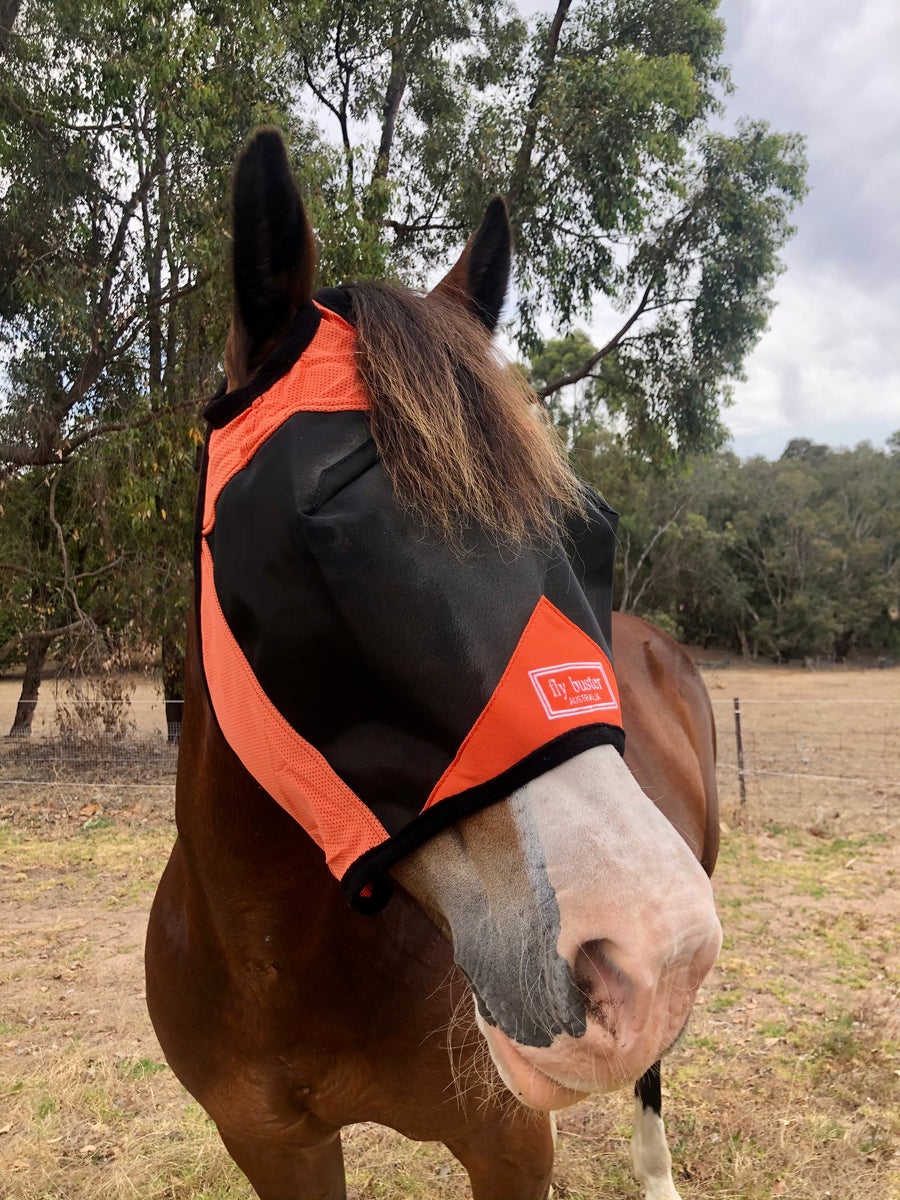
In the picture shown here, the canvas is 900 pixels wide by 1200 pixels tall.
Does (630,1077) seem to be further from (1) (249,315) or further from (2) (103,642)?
(2) (103,642)

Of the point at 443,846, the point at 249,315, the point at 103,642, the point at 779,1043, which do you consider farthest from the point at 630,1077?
the point at 103,642

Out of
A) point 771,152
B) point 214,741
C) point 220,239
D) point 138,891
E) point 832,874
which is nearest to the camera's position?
point 214,741

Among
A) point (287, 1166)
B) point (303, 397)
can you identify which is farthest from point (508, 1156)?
point (303, 397)

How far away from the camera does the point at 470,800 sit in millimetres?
965

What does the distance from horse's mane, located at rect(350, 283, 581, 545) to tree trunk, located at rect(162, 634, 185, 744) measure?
8.84 metres

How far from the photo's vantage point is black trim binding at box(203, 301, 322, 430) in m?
1.25

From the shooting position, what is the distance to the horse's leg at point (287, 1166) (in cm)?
183

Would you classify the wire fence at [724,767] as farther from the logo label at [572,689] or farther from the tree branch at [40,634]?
the logo label at [572,689]

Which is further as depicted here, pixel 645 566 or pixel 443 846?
pixel 645 566

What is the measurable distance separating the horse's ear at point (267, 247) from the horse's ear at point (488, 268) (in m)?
0.46

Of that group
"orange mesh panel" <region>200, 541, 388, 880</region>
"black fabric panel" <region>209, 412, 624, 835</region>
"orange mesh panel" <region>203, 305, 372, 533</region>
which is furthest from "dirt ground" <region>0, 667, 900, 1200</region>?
"orange mesh panel" <region>203, 305, 372, 533</region>

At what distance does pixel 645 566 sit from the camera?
41.9 m

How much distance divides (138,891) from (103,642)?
3.76m

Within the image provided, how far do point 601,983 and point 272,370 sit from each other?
101 cm
